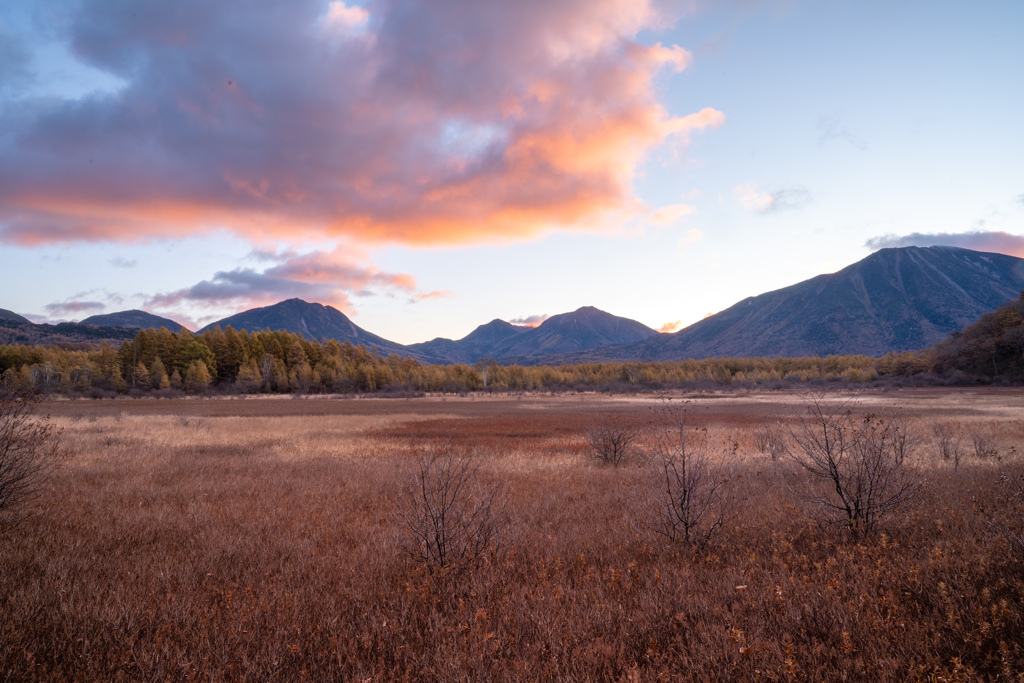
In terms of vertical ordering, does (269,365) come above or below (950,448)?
above

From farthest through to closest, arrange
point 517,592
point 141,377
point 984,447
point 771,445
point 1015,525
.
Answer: point 141,377 → point 771,445 → point 984,447 → point 1015,525 → point 517,592

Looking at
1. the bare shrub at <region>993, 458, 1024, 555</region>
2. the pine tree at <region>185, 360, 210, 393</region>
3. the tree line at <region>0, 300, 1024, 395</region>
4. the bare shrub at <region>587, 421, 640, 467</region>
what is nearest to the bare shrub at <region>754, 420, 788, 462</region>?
the bare shrub at <region>587, 421, 640, 467</region>


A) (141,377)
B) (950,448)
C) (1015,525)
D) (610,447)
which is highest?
(141,377)

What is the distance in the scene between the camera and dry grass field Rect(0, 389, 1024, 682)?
433 centimetres

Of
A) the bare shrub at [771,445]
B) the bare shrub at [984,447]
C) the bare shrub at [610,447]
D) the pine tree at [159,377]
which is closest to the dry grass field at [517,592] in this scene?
the bare shrub at [984,447]

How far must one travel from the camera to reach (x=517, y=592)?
591cm

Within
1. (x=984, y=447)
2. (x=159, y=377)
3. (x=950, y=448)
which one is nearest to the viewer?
(x=984, y=447)

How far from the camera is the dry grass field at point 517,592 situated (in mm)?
4332

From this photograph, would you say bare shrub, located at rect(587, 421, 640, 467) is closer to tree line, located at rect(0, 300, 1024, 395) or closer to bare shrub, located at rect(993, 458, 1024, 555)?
bare shrub, located at rect(993, 458, 1024, 555)

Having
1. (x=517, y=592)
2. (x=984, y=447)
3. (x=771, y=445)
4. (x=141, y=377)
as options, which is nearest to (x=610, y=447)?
(x=771, y=445)

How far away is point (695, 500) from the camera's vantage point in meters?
9.02

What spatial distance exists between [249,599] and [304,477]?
32.4 ft

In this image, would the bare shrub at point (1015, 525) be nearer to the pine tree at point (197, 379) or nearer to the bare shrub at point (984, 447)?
the bare shrub at point (984, 447)

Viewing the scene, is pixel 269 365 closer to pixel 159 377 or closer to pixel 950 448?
pixel 159 377
